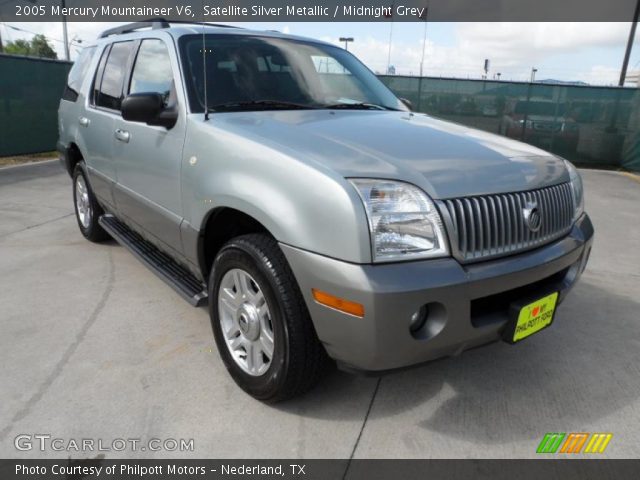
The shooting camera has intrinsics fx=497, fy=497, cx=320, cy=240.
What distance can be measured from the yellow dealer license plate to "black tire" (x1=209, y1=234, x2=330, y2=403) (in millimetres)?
844

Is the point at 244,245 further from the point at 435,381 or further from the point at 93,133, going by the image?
the point at 93,133

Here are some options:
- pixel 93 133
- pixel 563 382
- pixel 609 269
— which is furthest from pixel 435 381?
pixel 93 133

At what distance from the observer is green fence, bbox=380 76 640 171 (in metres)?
12.0

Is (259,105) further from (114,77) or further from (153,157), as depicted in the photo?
(114,77)

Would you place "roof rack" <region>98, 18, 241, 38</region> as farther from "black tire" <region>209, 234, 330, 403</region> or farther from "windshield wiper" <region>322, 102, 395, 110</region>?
"black tire" <region>209, 234, 330, 403</region>

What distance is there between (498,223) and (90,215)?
3886 millimetres

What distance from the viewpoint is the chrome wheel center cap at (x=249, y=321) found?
2.29 meters

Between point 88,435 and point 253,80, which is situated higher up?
point 253,80

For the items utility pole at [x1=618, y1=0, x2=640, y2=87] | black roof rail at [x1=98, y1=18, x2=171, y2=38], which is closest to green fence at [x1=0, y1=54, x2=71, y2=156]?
black roof rail at [x1=98, y1=18, x2=171, y2=38]

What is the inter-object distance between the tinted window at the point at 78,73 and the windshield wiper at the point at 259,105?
2417 millimetres

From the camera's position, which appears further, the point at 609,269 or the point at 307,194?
the point at 609,269

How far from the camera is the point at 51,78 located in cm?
1060

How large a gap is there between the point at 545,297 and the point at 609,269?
2.77 m

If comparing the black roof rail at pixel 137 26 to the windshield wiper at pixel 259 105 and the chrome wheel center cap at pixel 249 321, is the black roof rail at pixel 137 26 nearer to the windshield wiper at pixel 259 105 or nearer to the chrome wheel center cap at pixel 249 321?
the windshield wiper at pixel 259 105
